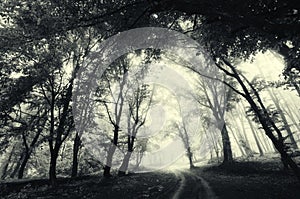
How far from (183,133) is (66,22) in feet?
151

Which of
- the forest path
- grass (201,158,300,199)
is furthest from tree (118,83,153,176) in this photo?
the forest path

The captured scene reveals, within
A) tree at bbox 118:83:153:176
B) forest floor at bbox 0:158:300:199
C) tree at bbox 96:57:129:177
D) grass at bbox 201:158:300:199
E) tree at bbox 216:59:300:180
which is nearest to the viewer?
grass at bbox 201:158:300:199

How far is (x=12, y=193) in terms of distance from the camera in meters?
15.9

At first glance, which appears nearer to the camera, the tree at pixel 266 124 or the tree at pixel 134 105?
the tree at pixel 266 124

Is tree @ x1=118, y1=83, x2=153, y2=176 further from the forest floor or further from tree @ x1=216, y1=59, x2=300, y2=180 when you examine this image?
tree @ x1=216, y1=59, x2=300, y2=180

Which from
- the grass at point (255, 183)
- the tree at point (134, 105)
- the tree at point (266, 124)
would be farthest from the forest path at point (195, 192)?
the tree at point (134, 105)

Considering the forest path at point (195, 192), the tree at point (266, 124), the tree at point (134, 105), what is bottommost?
the forest path at point (195, 192)

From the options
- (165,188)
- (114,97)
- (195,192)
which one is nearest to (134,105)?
(114,97)

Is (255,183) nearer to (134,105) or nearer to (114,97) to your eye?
(114,97)

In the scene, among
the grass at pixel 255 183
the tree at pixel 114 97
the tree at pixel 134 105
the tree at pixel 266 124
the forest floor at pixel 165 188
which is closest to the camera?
the grass at pixel 255 183

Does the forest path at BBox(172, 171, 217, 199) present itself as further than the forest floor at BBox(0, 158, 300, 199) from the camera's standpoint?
No

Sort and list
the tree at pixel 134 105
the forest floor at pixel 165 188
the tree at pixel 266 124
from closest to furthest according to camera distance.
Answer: the tree at pixel 266 124 < the forest floor at pixel 165 188 < the tree at pixel 134 105

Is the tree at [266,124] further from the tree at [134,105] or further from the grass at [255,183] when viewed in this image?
the tree at [134,105]

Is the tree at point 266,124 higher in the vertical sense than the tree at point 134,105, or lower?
lower
